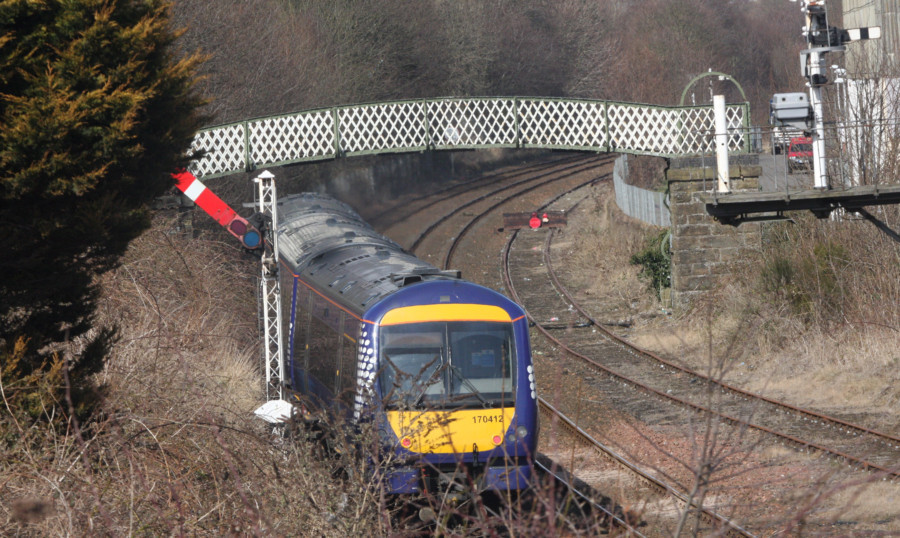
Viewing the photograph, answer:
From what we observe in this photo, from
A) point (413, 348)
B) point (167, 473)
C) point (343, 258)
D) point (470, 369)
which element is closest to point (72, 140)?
point (167, 473)

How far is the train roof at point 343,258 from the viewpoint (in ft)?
35.4

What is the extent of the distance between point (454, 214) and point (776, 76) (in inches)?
1247

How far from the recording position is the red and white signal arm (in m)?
10.7

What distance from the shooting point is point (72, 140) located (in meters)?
7.76

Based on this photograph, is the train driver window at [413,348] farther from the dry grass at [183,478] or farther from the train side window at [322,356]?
the train side window at [322,356]

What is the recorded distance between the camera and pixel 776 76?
2286 inches

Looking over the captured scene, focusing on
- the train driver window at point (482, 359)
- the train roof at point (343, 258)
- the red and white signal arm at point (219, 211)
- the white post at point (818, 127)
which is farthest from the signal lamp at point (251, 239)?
the white post at point (818, 127)

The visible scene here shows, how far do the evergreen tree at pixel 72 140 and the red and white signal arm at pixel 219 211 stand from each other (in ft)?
7.00

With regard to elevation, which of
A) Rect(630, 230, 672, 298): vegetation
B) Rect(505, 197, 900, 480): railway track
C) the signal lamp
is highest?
the signal lamp

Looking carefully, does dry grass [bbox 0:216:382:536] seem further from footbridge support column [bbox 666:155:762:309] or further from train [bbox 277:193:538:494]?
footbridge support column [bbox 666:155:762:309]

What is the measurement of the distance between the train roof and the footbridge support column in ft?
21.5

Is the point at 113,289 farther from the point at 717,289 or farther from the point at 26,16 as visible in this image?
the point at 717,289

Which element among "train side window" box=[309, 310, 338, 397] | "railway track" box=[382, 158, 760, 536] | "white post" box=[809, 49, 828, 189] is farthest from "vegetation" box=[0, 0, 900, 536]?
"white post" box=[809, 49, 828, 189]

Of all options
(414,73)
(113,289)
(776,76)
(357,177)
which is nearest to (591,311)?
(113,289)
